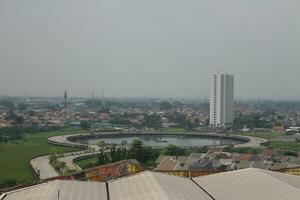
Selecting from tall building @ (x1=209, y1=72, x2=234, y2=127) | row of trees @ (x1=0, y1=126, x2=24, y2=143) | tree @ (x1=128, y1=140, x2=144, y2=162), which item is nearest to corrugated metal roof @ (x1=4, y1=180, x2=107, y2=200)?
tree @ (x1=128, y1=140, x2=144, y2=162)

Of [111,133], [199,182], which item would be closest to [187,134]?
[111,133]

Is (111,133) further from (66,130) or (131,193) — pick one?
(131,193)

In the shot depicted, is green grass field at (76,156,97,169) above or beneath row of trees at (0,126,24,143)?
beneath

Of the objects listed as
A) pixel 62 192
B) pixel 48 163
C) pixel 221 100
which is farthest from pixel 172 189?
pixel 221 100

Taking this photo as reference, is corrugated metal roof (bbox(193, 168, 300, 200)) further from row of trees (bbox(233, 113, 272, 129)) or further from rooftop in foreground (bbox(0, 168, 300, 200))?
row of trees (bbox(233, 113, 272, 129))

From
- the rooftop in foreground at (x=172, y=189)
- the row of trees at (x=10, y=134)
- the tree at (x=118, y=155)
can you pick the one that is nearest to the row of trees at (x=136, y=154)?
the tree at (x=118, y=155)

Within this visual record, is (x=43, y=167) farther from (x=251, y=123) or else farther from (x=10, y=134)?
(x=251, y=123)

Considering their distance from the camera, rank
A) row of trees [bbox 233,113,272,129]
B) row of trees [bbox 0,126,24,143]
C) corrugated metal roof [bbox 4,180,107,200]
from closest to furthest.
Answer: corrugated metal roof [bbox 4,180,107,200]
row of trees [bbox 0,126,24,143]
row of trees [bbox 233,113,272,129]
